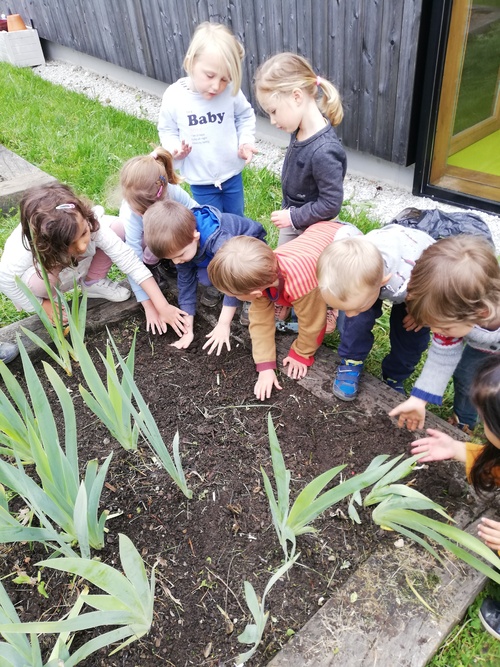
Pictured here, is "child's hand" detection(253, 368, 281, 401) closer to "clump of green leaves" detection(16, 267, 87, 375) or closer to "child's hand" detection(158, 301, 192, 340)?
"child's hand" detection(158, 301, 192, 340)

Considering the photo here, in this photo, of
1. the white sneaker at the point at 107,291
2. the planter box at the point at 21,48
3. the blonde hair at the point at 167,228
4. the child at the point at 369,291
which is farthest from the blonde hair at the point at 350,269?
the planter box at the point at 21,48

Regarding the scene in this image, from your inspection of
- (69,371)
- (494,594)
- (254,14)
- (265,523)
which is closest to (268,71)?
(69,371)


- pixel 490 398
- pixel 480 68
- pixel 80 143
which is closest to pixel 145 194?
pixel 490 398

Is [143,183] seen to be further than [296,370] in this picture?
Yes

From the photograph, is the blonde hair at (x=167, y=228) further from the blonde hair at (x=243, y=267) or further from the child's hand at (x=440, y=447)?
the child's hand at (x=440, y=447)

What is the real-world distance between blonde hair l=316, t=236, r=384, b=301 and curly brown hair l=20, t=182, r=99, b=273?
36.8 inches

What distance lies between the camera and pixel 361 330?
73.2 inches

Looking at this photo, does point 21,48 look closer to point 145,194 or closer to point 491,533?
point 145,194

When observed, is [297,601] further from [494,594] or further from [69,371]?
[69,371]

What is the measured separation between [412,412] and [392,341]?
43cm

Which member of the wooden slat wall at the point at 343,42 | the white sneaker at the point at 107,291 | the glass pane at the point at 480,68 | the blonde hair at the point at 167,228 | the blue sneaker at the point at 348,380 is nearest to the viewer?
the blue sneaker at the point at 348,380

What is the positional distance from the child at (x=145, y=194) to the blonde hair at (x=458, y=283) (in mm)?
1077

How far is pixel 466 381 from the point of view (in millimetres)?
1891

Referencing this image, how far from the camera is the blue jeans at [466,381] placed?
6.05 ft
